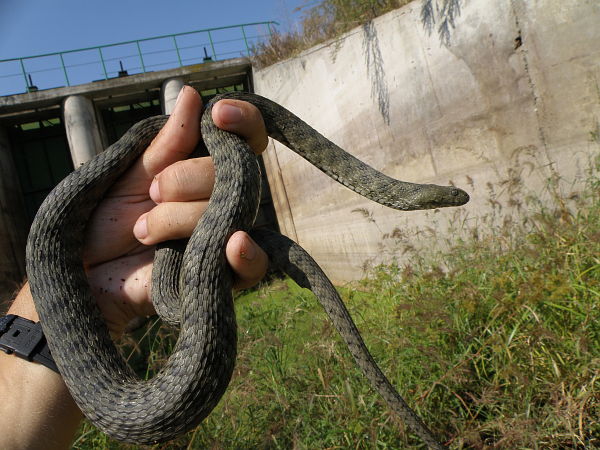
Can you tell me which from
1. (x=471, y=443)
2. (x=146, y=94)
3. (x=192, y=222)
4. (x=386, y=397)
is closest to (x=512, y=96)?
(x=471, y=443)

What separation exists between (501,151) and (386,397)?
5651mm

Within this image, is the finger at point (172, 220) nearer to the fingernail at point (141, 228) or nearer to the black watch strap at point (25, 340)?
the fingernail at point (141, 228)

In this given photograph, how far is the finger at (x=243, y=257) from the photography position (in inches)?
78.5

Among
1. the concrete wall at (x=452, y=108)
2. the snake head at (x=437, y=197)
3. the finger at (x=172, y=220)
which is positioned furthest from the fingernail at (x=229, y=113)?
the concrete wall at (x=452, y=108)

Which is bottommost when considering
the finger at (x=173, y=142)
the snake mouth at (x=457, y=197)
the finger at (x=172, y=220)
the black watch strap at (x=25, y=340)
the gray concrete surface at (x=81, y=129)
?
the black watch strap at (x=25, y=340)

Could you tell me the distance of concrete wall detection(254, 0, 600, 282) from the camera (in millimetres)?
6164

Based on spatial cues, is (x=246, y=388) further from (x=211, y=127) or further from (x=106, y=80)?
(x=106, y=80)

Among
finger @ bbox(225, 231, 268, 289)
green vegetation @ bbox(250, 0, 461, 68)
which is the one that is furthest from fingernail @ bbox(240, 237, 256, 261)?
green vegetation @ bbox(250, 0, 461, 68)

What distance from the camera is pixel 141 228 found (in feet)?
7.68

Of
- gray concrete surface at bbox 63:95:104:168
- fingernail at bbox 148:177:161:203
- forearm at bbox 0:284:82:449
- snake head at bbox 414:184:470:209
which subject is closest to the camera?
forearm at bbox 0:284:82:449

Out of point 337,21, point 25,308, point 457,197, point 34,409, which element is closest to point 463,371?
point 457,197

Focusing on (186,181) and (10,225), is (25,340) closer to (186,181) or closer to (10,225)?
(186,181)

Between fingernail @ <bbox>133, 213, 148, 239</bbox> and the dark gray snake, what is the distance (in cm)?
14

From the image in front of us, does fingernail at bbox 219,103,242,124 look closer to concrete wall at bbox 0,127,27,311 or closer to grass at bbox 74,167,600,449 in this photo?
grass at bbox 74,167,600,449
